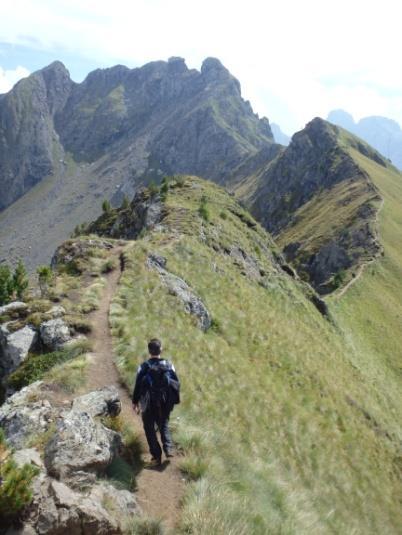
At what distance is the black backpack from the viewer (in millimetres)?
12320

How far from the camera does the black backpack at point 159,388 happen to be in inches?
485

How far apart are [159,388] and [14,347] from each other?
9970 mm

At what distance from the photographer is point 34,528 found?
839 centimetres

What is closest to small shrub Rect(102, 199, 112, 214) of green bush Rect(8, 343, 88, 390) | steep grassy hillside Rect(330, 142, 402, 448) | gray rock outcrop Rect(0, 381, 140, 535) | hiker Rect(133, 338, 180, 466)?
steep grassy hillside Rect(330, 142, 402, 448)

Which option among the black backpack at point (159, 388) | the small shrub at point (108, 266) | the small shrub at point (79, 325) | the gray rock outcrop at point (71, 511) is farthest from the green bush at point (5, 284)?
the gray rock outcrop at point (71, 511)

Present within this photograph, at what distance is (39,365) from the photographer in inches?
694

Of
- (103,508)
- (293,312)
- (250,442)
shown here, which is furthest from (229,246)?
(103,508)

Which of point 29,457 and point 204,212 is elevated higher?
point 29,457

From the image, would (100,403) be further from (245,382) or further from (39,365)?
(245,382)

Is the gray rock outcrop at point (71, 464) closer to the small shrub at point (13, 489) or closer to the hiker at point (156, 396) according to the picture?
the small shrub at point (13, 489)

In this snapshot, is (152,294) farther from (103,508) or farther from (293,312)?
(293,312)

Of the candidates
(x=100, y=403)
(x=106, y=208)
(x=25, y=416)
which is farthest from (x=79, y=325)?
(x=106, y=208)

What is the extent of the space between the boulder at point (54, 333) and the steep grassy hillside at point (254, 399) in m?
2.17

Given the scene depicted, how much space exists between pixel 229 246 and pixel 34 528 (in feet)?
133
